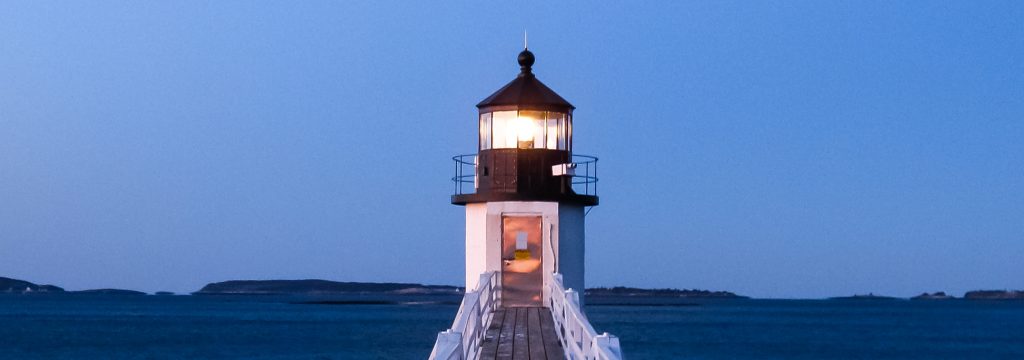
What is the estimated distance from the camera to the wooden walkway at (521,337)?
11984mm

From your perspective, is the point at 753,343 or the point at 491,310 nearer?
the point at 491,310

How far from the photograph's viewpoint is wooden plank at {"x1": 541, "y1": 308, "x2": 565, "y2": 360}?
12066 mm

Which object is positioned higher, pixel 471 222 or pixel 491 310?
pixel 471 222

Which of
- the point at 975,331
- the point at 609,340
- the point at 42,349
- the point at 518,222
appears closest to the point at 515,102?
the point at 518,222

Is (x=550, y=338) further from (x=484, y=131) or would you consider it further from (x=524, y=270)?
(x=484, y=131)

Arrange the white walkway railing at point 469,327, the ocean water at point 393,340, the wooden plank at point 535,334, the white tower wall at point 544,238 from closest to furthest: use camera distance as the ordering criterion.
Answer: the white walkway railing at point 469,327 < the wooden plank at point 535,334 < the white tower wall at point 544,238 < the ocean water at point 393,340

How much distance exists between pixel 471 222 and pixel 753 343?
53.1 metres

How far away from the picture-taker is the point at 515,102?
17891 mm

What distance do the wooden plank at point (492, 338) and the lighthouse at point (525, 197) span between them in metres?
1.83

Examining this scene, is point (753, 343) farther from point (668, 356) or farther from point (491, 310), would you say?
point (491, 310)

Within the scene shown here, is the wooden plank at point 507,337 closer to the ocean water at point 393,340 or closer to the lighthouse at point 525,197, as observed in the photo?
the lighthouse at point 525,197

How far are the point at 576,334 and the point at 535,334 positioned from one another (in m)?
2.86

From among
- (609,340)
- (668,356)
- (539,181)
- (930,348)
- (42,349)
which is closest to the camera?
(609,340)

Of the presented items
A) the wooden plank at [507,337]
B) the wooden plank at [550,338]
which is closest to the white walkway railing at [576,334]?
the wooden plank at [550,338]
